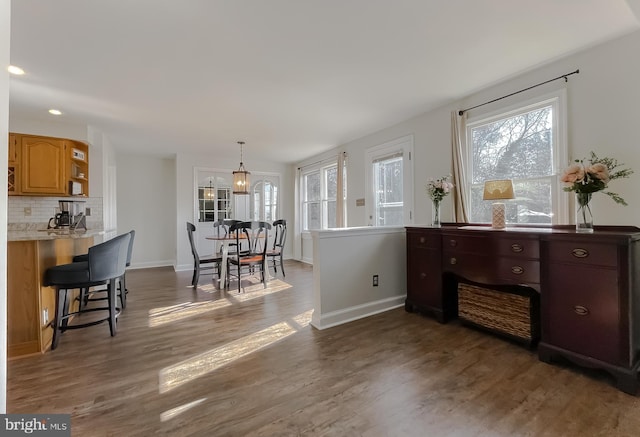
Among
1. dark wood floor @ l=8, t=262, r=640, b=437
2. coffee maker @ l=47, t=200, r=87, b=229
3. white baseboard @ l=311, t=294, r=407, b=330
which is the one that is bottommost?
dark wood floor @ l=8, t=262, r=640, b=437

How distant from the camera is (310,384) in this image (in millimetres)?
1845

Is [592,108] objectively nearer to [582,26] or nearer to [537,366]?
[582,26]

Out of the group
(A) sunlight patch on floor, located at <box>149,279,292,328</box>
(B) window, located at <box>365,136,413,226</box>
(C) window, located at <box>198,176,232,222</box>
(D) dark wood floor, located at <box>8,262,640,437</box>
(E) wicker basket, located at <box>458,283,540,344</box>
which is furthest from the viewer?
(C) window, located at <box>198,176,232,222</box>

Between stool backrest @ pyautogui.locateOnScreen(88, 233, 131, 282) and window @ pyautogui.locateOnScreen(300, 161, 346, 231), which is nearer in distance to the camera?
stool backrest @ pyautogui.locateOnScreen(88, 233, 131, 282)

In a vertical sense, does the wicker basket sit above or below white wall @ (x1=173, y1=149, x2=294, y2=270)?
below

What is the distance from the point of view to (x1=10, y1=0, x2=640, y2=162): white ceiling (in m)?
1.87

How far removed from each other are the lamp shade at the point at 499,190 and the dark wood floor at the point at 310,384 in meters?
1.31

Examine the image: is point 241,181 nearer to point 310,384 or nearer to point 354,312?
point 354,312

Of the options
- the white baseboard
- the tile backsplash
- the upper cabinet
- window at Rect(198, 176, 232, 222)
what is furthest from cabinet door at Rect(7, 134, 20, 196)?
the white baseboard

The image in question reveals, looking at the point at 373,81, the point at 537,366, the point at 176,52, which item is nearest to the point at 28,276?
A: the point at 176,52

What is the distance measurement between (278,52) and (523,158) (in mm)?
2640

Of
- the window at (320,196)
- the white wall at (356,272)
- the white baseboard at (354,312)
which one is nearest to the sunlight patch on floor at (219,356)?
the white baseboard at (354,312)

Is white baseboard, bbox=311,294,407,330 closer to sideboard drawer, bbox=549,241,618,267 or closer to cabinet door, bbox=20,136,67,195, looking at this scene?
sideboard drawer, bbox=549,241,618,267

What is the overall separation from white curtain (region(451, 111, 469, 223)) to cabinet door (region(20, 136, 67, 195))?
5.22m
